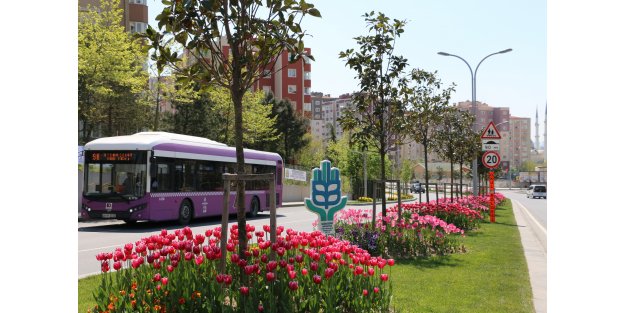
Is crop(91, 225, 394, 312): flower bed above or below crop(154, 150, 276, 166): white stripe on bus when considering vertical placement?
below

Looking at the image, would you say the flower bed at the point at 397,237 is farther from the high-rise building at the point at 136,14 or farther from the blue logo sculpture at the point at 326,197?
the high-rise building at the point at 136,14

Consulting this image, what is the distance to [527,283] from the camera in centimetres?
827

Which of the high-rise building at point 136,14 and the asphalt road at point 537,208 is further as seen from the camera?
the high-rise building at point 136,14

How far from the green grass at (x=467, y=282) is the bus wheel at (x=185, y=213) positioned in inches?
397

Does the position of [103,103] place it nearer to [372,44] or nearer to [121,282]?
[372,44]

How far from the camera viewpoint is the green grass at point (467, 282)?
6.82m

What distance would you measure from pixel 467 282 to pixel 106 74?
68.5ft

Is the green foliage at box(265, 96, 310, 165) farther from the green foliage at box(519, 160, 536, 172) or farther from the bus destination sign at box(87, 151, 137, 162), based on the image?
the green foliage at box(519, 160, 536, 172)

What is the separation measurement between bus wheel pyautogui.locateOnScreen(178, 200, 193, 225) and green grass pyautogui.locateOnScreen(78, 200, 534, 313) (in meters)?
10.2

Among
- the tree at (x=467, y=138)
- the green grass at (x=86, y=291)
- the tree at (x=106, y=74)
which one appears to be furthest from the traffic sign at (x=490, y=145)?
the tree at (x=106, y=74)

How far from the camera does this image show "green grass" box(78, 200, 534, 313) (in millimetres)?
6808

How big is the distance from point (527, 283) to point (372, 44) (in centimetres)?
615

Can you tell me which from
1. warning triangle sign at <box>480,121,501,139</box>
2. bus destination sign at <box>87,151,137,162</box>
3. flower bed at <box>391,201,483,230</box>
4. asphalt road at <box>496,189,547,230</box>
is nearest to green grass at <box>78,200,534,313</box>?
flower bed at <box>391,201,483,230</box>

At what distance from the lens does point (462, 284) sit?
8.16m
